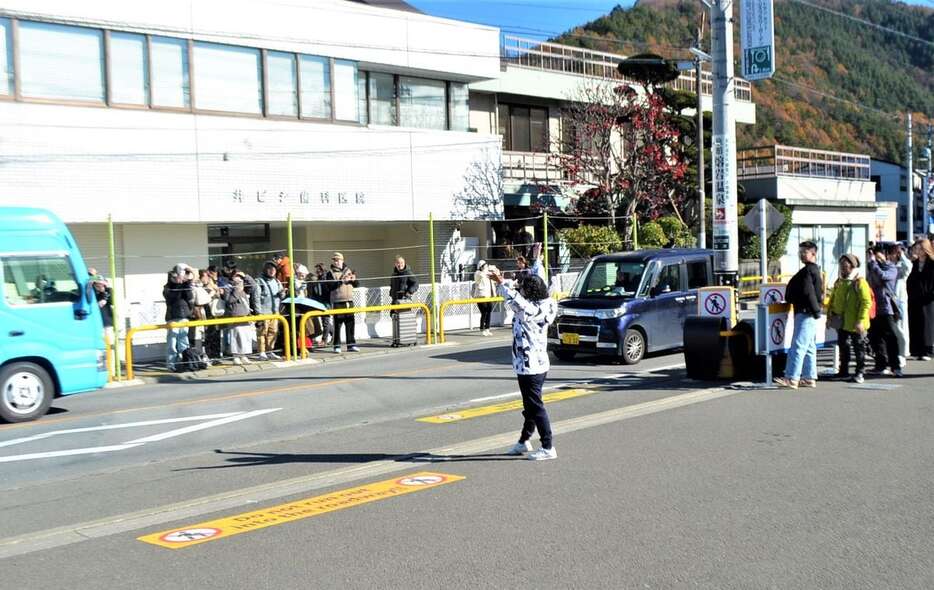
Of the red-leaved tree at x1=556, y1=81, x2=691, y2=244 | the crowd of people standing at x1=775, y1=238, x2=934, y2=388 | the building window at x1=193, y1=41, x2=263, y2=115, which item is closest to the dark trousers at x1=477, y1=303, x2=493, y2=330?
the building window at x1=193, y1=41, x2=263, y2=115

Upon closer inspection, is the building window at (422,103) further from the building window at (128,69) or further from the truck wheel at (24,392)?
the truck wheel at (24,392)

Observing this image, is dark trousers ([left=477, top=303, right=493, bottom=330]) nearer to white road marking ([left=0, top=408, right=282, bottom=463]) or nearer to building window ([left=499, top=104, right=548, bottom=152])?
white road marking ([left=0, top=408, right=282, bottom=463])

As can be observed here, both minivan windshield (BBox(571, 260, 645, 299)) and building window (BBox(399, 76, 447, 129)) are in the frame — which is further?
building window (BBox(399, 76, 447, 129))

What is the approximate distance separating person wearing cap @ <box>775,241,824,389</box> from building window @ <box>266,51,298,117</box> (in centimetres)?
1480

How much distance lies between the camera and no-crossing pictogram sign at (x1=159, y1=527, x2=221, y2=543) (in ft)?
21.7

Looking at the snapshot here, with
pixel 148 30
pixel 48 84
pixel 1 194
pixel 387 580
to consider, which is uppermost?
pixel 148 30

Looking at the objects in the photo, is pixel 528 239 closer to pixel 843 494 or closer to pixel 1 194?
pixel 1 194

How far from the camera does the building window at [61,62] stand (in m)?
19.5

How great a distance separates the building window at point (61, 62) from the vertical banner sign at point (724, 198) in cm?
1303

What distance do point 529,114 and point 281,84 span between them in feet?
36.8

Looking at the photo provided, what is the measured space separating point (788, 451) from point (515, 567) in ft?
13.3

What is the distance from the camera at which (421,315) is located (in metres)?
22.9

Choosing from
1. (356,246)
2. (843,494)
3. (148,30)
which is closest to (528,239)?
(356,246)

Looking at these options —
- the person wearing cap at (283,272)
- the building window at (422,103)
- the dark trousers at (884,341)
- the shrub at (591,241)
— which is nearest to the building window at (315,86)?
the building window at (422,103)
